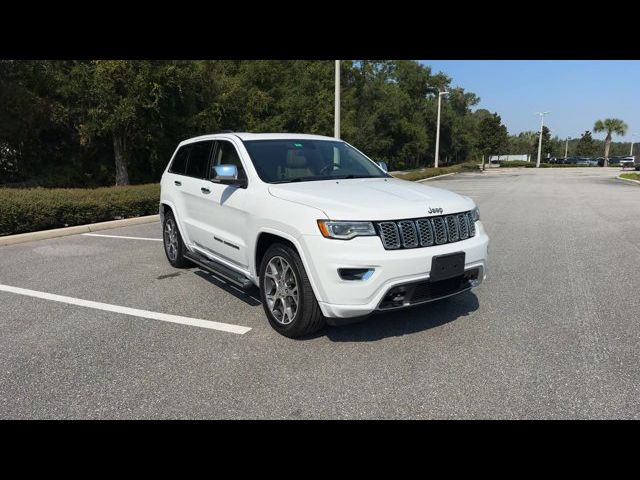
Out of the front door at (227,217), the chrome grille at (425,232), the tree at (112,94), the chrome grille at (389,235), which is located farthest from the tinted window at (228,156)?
the tree at (112,94)

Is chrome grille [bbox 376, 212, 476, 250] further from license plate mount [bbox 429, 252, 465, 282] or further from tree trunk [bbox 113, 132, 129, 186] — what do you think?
tree trunk [bbox 113, 132, 129, 186]

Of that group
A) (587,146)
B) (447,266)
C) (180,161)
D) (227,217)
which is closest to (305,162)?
(227,217)

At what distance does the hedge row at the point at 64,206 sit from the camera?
8984mm

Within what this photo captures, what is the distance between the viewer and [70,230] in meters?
9.54

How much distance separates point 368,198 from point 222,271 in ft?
6.32

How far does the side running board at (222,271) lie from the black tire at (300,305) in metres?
0.57

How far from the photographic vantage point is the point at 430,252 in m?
3.74

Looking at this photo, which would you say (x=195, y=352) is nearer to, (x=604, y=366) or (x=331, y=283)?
(x=331, y=283)

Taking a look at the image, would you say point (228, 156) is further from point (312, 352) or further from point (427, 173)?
→ point (427, 173)
